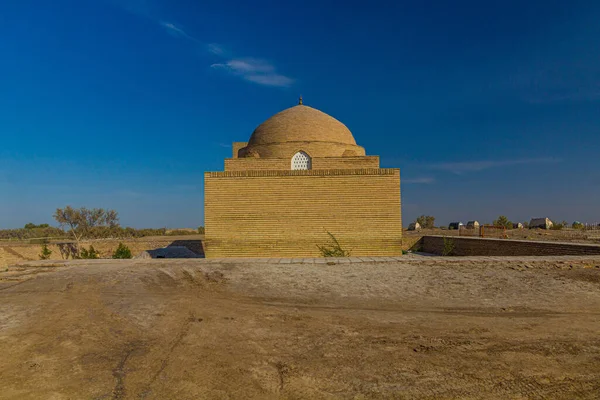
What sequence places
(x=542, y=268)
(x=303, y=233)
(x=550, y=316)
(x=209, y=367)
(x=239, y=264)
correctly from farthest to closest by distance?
(x=303, y=233), (x=239, y=264), (x=542, y=268), (x=550, y=316), (x=209, y=367)

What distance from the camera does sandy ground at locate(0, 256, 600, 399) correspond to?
2713 millimetres

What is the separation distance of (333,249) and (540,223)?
98.9 feet

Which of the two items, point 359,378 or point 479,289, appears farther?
point 479,289

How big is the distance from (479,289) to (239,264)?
4.69 m

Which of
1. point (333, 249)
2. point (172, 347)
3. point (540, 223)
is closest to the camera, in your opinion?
point (172, 347)

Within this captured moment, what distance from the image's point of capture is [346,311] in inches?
190

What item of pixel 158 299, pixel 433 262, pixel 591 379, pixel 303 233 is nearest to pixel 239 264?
pixel 158 299

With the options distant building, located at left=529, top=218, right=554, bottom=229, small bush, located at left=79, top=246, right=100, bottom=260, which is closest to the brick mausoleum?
small bush, located at left=79, top=246, right=100, bottom=260

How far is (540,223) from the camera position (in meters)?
32.5

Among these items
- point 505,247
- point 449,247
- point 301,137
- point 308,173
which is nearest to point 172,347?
point 308,173

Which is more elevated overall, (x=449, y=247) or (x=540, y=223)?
(x=540, y=223)

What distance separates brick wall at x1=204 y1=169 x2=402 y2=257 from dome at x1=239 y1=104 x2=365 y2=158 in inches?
165

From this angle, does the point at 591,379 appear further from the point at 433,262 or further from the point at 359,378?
the point at 433,262

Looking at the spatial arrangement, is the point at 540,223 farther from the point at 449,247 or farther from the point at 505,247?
the point at 505,247
